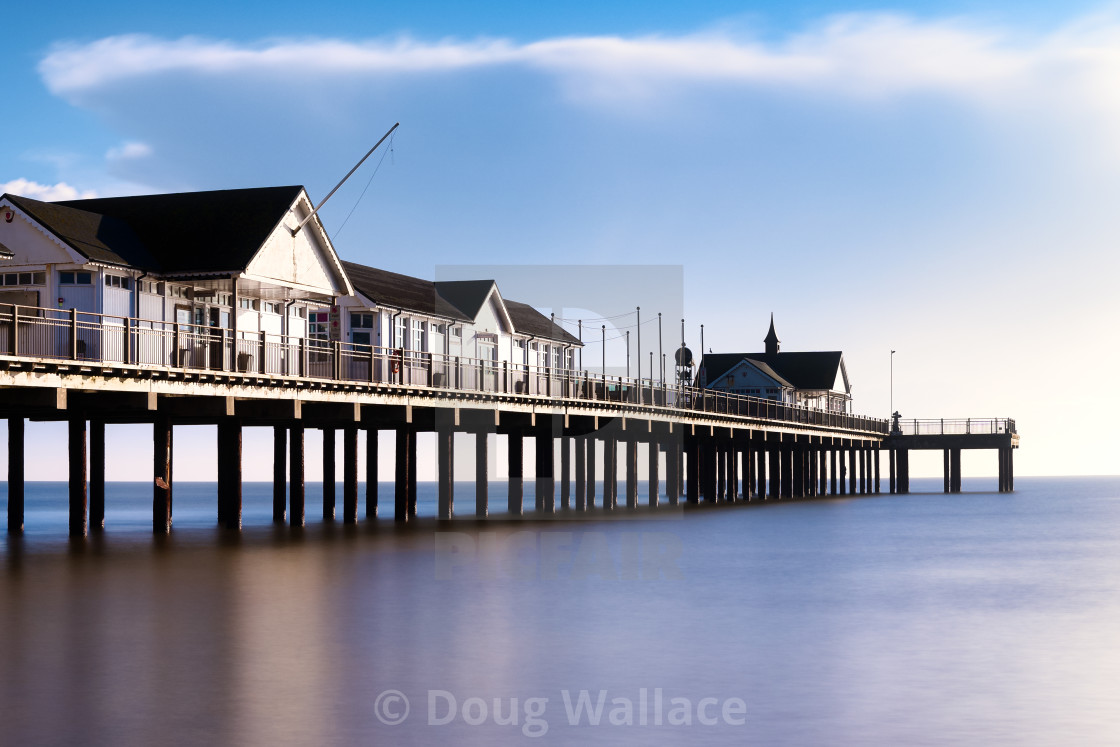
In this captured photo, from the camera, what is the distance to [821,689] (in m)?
17.4

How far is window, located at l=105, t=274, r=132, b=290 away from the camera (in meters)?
35.1

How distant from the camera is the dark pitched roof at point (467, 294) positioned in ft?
177

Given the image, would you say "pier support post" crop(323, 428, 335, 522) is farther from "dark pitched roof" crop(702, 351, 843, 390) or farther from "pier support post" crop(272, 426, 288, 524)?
Answer: "dark pitched roof" crop(702, 351, 843, 390)

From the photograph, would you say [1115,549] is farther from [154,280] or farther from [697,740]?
[697,740]

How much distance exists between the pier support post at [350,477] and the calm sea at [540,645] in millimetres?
8038

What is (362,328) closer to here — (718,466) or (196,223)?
(196,223)

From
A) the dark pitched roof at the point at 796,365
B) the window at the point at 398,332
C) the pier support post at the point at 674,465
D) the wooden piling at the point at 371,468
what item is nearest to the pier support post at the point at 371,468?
the wooden piling at the point at 371,468

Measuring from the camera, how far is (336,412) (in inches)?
1534

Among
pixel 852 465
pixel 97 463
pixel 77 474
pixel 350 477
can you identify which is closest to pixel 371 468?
pixel 350 477

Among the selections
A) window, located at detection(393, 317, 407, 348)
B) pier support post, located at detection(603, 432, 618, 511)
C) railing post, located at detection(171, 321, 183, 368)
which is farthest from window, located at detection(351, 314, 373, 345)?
pier support post, located at detection(603, 432, 618, 511)

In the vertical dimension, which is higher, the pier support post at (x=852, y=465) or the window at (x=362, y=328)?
the window at (x=362, y=328)

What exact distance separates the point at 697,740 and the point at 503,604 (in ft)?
36.7

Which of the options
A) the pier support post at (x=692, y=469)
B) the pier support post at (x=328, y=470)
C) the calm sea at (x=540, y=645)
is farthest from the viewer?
the pier support post at (x=692, y=469)

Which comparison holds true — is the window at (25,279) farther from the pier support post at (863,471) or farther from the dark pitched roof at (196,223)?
the pier support post at (863,471)
